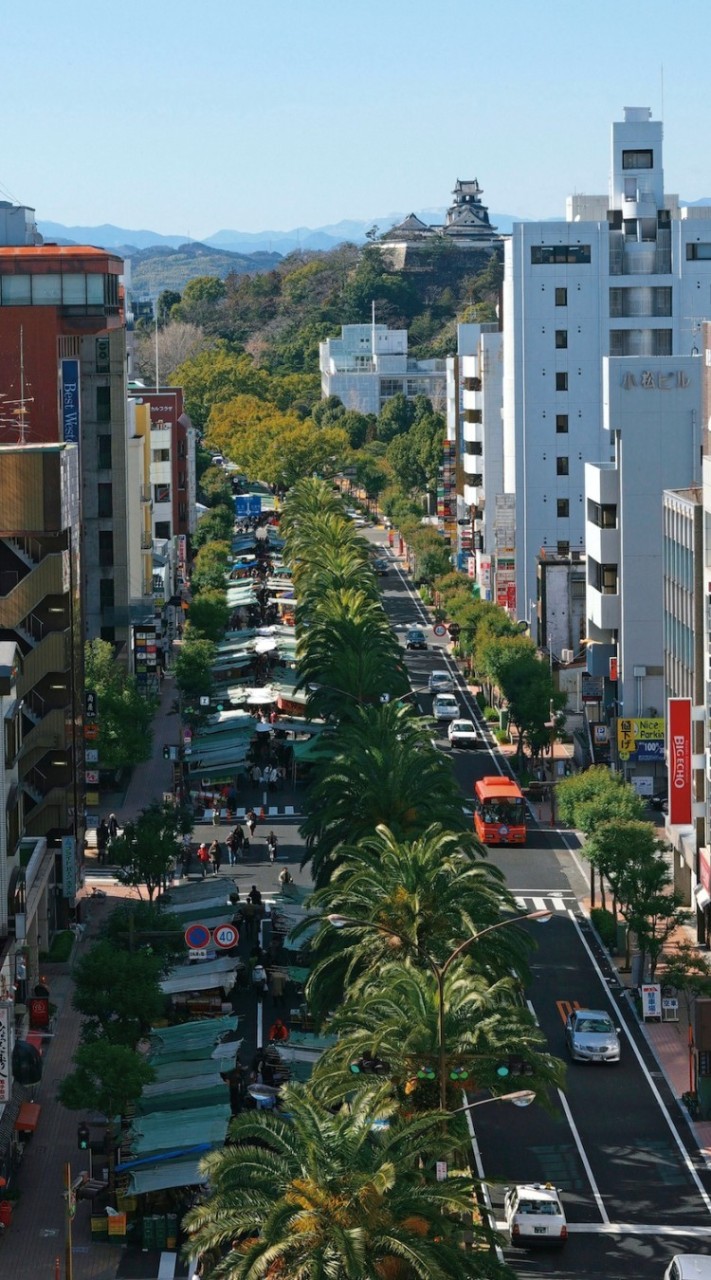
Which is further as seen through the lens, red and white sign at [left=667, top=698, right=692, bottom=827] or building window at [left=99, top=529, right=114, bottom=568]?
building window at [left=99, top=529, right=114, bottom=568]

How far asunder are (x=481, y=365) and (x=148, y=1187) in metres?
101

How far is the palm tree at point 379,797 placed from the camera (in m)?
63.1

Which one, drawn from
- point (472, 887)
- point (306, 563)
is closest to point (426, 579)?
point (306, 563)

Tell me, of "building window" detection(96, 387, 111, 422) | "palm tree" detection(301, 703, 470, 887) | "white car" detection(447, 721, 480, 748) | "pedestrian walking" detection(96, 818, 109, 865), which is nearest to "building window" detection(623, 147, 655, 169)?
"building window" detection(96, 387, 111, 422)

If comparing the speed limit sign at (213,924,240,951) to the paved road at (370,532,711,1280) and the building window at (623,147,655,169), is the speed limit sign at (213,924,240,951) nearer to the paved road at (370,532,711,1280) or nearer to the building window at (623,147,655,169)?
the paved road at (370,532,711,1280)

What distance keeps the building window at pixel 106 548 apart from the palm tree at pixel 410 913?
179 ft

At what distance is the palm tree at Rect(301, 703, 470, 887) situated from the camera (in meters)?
63.1

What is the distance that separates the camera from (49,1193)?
167ft

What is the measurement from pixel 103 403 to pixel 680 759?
145ft

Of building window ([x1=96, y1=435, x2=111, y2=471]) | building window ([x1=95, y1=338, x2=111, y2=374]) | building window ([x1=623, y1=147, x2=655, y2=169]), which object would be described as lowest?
building window ([x1=96, y1=435, x2=111, y2=471])

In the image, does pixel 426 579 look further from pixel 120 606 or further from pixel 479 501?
pixel 120 606

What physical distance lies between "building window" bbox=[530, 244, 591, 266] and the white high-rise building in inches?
3.0

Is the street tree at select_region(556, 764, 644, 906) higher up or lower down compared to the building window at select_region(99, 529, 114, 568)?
lower down

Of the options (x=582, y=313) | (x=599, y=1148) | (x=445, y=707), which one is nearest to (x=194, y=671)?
(x=445, y=707)
